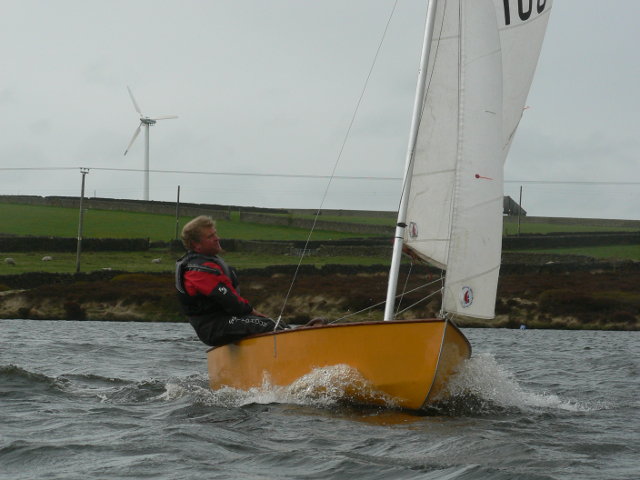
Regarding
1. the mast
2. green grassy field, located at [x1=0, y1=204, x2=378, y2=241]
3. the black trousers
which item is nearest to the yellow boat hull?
the black trousers

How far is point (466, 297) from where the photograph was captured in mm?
11195

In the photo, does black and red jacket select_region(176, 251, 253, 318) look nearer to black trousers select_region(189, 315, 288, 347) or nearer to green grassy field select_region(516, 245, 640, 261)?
black trousers select_region(189, 315, 288, 347)

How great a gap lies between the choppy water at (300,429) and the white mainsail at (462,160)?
107cm

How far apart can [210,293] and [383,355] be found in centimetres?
222

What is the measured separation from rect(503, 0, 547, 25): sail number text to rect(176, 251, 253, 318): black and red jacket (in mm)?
4762

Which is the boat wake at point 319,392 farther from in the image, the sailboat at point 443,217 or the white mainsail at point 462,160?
the white mainsail at point 462,160

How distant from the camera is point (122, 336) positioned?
25438mm

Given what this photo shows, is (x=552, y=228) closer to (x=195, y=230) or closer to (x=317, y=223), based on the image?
(x=317, y=223)

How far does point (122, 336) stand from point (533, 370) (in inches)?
473

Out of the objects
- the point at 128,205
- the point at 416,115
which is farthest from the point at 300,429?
the point at 128,205

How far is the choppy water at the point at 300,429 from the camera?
789 cm

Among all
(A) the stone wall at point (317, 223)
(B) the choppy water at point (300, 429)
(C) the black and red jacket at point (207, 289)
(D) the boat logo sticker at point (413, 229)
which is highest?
(A) the stone wall at point (317, 223)

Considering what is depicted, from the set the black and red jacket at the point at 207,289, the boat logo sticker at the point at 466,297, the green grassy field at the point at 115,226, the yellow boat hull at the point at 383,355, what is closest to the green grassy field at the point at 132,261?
the green grassy field at the point at 115,226

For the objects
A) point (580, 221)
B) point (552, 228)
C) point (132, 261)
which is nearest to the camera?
point (132, 261)
